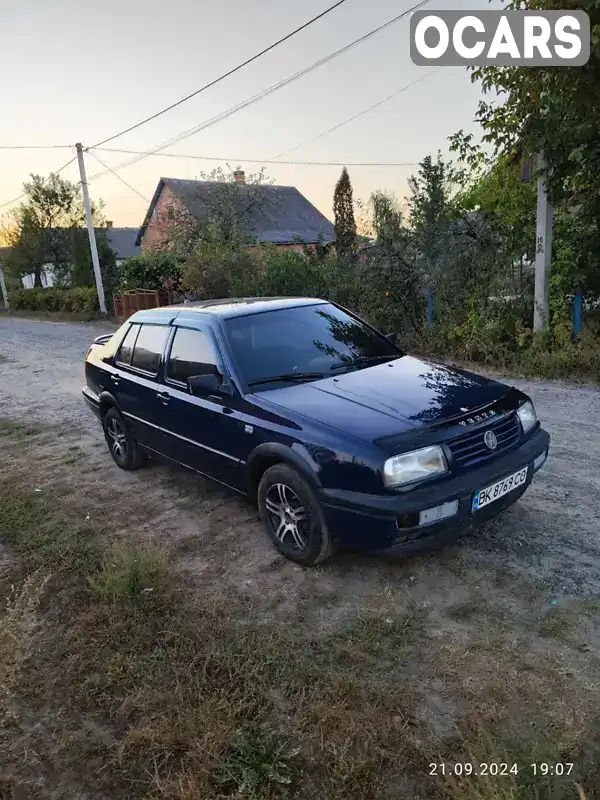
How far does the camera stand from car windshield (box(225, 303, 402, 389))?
4.00m

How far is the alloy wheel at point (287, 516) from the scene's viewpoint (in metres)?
3.50

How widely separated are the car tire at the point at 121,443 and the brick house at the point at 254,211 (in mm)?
8493

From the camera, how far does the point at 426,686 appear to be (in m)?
2.57

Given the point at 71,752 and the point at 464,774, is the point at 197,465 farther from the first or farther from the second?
the point at 464,774

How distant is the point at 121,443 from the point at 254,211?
22.4 meters

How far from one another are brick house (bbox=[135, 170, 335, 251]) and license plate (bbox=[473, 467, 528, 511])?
33.6ft

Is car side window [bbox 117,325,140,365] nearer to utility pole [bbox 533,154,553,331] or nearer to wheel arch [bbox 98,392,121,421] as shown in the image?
wheel arch [bbox 98,392,121,421]

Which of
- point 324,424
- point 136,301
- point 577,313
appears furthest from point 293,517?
point 136,301

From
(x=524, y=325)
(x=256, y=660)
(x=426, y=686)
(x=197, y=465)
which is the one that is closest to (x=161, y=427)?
(x=197, y=465)

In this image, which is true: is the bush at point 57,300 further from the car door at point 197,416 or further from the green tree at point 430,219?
the car door at point 197,416

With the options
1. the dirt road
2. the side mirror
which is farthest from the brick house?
the side mirror

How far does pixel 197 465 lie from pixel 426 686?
2.38 metres

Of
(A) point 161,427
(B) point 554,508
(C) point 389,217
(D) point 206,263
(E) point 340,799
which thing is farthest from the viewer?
(D) point 206,263

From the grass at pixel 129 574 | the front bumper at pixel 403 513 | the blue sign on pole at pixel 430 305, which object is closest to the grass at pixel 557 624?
the front bumper at pixel 403 513
